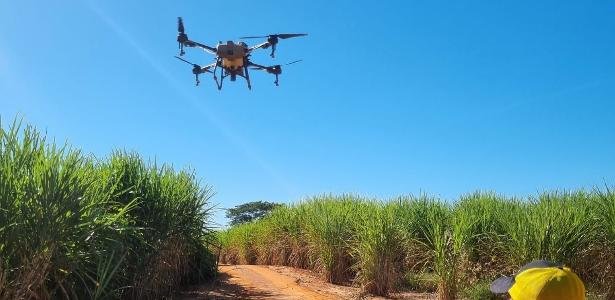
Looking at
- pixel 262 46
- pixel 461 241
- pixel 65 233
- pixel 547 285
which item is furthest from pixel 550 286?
pixel 262 46

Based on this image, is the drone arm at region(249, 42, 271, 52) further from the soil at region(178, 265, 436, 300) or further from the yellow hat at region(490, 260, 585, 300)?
the yellow hat at region(490, 260, 585, 300)

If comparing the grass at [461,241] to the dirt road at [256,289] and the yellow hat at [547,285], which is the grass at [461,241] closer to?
the dirt road at [256,289]

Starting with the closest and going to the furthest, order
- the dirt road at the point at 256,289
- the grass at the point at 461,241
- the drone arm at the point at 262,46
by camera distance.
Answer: the grass at the point at 461,241, the dirt road at the point at 256,289, the drone arm at the point at 262,46

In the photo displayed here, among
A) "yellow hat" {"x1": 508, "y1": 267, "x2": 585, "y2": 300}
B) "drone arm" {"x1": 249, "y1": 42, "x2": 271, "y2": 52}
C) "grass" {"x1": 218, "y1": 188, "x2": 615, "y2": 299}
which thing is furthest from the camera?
"drone arm" {"x1": 249, "y1": 42, "x2": 271, "y2": 52}

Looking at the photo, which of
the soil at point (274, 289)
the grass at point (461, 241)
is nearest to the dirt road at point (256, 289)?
the soil at point (274, 289)

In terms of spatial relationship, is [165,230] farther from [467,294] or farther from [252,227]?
[252,227]

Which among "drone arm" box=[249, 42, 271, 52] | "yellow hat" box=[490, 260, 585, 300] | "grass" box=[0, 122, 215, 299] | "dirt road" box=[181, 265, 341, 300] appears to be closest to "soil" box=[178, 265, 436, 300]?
"dirt road" box=[181, 265, 341, 300]
